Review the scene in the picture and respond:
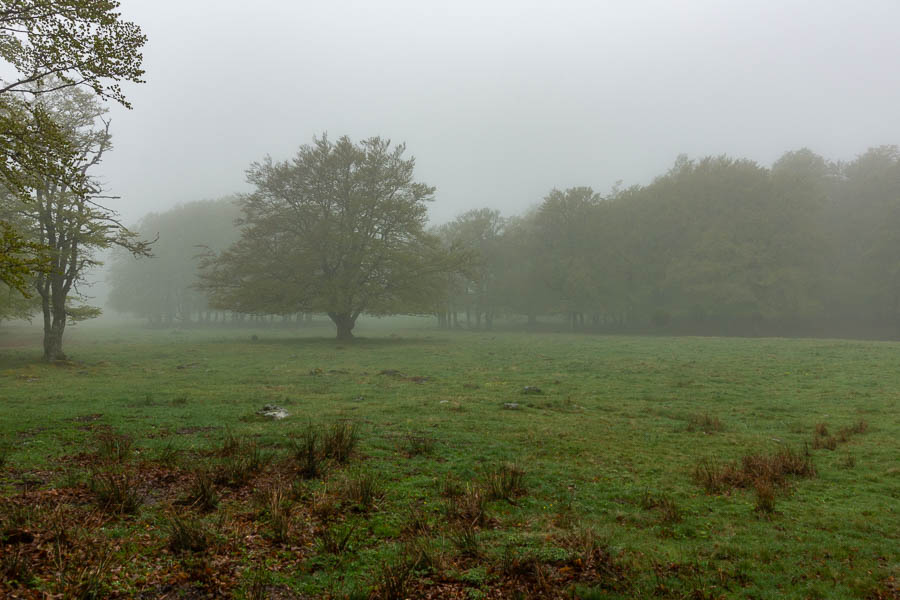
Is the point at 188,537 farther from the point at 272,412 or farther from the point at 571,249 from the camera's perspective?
the point at 571,249

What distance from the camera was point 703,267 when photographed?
5209cm

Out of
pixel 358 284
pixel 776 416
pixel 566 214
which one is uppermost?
pixel 566 214

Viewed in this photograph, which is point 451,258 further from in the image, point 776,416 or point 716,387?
point 776,416

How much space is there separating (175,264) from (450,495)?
78703mm

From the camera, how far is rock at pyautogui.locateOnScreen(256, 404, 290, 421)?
13.0 metres

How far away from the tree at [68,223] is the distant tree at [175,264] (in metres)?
48.6

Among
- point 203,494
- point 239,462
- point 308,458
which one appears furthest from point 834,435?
point 203,494

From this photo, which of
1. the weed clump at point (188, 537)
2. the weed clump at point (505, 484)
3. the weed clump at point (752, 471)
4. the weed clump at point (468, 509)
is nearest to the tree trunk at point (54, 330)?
the weed clump at point (188, 537)

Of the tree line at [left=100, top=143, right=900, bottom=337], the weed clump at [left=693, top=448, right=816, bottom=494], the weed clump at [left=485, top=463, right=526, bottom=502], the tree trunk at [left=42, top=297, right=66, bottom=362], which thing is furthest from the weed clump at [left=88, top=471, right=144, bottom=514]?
the tree line at [left=100, top=143, right=900, bottom=337]

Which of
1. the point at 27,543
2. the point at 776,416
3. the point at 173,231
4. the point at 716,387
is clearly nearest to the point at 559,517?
the point at 27,543

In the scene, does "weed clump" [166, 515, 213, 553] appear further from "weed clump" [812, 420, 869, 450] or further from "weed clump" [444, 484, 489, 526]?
"weed clump" [812, 420, 869, 450]

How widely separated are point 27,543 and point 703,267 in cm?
5695

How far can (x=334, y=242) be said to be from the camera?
39.1m

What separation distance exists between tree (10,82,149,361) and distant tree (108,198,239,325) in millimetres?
48598
